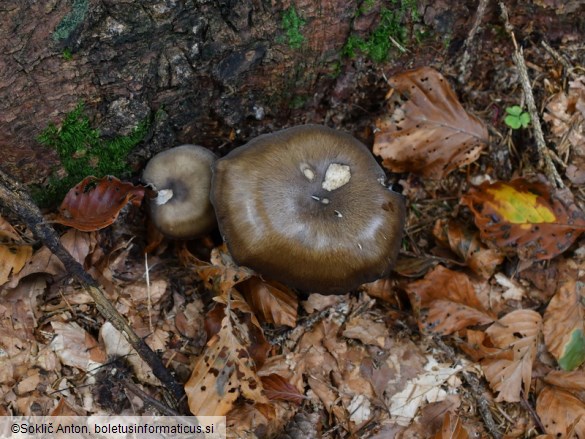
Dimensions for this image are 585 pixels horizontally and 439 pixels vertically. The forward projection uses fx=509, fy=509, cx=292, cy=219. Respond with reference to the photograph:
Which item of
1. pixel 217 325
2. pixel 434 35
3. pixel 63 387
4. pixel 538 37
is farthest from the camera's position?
pixel 538 37

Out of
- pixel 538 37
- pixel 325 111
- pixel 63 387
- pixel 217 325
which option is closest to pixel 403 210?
pixel 325 111

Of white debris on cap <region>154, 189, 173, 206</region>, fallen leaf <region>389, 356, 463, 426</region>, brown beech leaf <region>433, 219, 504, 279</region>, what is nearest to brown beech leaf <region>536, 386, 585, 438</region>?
fallen leaf <region>389, 356, 463, 426</region>

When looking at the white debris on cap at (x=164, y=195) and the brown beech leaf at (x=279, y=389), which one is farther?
the white debris on cap at (x=164, y=195)

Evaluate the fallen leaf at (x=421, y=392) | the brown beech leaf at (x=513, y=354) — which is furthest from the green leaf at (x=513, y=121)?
the fallen leaf at (x=421, y=392)

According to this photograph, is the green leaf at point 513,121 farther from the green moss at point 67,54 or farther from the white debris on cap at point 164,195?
the green moss at point 67,54

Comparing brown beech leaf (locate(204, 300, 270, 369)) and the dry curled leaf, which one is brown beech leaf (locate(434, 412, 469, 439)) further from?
the dry curled leaf

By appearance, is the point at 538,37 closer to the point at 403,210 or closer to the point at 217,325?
the point at 403,210

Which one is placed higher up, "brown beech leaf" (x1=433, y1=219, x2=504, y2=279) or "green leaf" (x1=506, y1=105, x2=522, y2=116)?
"green leaf" (x1=506, y1=105, x2=522, y2=116)
